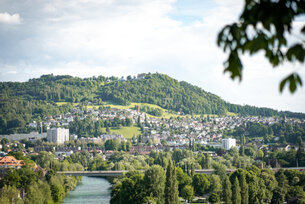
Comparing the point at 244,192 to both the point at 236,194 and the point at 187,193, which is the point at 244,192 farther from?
the point at 187,193

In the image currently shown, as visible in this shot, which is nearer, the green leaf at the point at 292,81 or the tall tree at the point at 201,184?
the green leaf at the point at 292,81

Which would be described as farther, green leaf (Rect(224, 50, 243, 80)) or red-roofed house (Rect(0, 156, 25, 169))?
red-roofed house (Rect(0, 156, 25, 169))

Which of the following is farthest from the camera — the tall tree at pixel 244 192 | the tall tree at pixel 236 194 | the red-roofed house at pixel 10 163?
the red-roofed house at pixel 10 163

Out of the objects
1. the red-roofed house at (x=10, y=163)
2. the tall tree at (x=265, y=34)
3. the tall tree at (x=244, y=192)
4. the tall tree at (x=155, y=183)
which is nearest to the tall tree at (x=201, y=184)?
the tall tree at (x=244, y=192)

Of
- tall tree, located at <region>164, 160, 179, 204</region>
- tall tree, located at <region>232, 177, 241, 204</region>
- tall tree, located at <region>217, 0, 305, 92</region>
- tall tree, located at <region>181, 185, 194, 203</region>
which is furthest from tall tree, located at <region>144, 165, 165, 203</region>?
tall tree, located at <region>217, 0, 305, 92</region>

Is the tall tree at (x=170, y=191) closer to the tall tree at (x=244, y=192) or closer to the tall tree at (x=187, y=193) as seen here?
the tall tree at (x=244, y=192)

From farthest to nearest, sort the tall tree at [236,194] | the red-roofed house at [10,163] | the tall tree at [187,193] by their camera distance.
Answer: the red-roofed house at [10,163] < the tall tree at [187,193] < the tall tree at [236,194]

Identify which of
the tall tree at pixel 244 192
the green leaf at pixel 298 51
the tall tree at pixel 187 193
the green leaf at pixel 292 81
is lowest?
the tall tree at pixel 187 193

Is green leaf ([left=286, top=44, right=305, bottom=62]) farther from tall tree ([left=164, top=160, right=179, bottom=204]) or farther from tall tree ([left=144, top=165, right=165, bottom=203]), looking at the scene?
tall tree ([left=144, top=165, right=165, bottom=203])

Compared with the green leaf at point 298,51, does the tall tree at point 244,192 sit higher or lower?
lower

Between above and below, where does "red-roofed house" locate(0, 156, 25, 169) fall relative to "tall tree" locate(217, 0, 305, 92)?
below

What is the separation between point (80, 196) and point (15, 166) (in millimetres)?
29982

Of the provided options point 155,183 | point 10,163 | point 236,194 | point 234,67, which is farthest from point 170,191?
point 10,163

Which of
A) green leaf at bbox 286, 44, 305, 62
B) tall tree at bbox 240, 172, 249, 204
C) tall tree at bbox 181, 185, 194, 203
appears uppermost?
green leaf at bbox 286, 44, 305, 62
